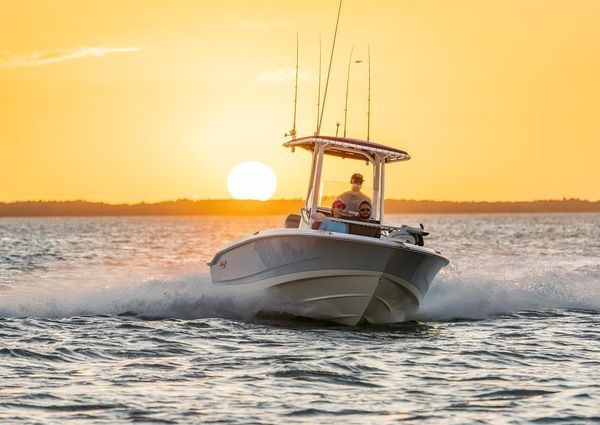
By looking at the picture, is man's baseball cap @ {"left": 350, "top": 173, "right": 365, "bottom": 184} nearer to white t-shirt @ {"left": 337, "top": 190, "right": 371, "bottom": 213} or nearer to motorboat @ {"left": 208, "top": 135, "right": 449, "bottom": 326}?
white t-shirt @ {"left": 337, "top": 190, "right": 371, "bottom": 213}

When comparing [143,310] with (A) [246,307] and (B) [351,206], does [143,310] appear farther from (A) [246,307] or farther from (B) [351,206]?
(B) [351,206]

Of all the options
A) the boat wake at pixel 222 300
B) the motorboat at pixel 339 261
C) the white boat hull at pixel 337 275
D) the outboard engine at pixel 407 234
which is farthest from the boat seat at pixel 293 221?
the outboard engine at pixel 407 234

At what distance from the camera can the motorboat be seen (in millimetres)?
15867

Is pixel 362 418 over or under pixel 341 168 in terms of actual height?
under

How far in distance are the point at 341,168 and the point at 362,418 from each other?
879 centimetres

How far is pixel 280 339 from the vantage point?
48.4ft

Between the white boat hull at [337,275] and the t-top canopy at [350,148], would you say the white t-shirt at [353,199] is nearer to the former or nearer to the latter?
the t-top canopy at [350,148]

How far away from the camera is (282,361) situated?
41.3 ft

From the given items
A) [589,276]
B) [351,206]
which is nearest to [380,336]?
[351,206]

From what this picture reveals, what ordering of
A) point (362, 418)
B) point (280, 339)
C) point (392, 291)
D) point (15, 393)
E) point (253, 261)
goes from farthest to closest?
1. point (253, 261)
2. point (392, 291)
3. point (280, 339)
4. point (15, 393)
5. point (362, 418)

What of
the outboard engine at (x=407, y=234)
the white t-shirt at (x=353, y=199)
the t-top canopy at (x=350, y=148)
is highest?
the t-top canopy at (x=350, y=148)

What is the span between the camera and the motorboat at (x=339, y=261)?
52.1ft

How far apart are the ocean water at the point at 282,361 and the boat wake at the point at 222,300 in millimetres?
50

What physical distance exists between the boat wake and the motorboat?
657 mm
